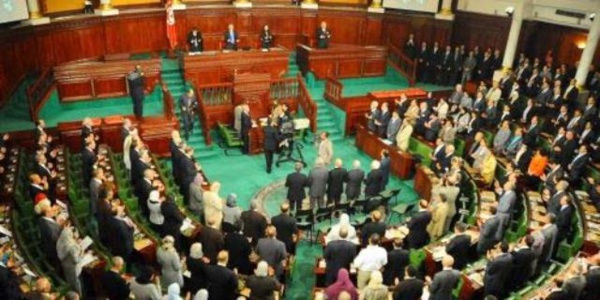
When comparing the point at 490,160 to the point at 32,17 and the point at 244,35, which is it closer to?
the point at 244,35

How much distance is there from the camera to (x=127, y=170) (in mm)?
11000

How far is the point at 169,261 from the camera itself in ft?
22.1

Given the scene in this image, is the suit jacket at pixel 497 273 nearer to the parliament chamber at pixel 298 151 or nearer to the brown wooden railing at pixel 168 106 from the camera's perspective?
the parliament chamber at pixel 298 151

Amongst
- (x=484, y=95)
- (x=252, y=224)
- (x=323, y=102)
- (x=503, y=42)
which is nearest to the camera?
(x=252, y=224)

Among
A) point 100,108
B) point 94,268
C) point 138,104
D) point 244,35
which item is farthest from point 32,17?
point 94,268

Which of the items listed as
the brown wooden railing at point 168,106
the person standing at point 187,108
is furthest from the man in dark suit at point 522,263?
the brown wooden railing at point 168,106

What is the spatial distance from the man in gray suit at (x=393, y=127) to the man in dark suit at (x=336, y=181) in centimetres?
299

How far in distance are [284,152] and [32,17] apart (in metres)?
7.68

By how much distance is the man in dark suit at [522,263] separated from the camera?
721 centimetres

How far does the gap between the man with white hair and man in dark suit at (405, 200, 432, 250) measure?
6.69 feet

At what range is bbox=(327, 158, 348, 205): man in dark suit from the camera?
10.2 metres

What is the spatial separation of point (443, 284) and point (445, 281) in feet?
0.17

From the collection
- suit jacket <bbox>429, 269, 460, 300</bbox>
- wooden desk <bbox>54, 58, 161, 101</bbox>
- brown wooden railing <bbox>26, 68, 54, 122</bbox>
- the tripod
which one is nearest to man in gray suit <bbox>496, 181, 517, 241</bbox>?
suit jacket <bbox>429, 269, 460, 300</bbox>

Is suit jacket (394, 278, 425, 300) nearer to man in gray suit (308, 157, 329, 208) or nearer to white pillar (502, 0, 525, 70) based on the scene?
man in gray suit (308, 157, 329, 208)
